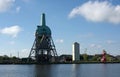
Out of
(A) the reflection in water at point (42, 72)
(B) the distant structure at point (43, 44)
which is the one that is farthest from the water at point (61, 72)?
(B) the distant structure at point (43, 44)

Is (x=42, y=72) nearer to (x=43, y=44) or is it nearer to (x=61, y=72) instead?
(x=61, y=72)

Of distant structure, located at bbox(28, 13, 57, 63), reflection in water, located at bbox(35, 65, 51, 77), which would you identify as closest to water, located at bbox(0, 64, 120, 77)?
reflection in water, located at bbox(35, 65, 51, 77)

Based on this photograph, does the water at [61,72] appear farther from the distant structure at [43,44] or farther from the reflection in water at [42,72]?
the distant structure at [43,44]

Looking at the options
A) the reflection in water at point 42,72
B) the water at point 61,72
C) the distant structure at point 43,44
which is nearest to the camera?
the reflection in water at point 42,72

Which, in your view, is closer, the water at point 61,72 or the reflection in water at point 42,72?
the reflection in water at point 42,72

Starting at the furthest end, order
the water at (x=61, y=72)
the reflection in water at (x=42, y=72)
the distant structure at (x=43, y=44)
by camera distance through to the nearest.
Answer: the distant structure at (x=43, y=44)
the water at (x=61, y=72)
the reflection in water at (x=42, y=72)

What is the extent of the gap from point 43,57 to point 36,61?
495 centimetres

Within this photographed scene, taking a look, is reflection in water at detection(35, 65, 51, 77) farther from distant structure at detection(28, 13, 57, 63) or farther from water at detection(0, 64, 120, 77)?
distant structure at detection(28, 13, 57, 63)

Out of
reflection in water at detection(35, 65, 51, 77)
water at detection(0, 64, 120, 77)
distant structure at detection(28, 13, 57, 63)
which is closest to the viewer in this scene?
reflection in water at detection(35, 65, 51, 77)

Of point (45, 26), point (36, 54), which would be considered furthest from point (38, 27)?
point (36, 54)

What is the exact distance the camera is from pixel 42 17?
7741 inches

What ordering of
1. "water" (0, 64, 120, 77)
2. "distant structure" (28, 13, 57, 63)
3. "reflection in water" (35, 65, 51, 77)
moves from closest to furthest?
1. "reflection in water" (35, 65, 51, 77)
2. "water" (0, 64, 120, 77)
3. "distant structure" (28, 13, 57, 63)

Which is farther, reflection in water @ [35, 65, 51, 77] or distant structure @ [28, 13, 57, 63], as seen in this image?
distant structure @ [28, 13, 57, 63]

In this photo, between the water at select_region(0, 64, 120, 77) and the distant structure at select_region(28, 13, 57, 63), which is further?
the distant structure at select_region(28, 13, 57, 63)
